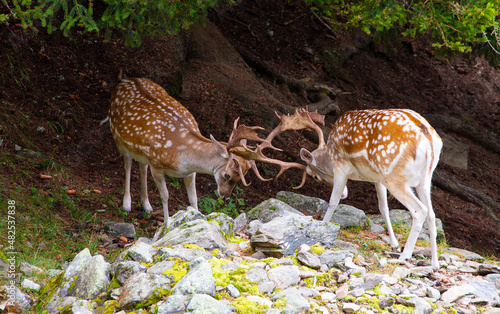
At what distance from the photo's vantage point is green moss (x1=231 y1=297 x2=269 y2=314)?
3.63 m

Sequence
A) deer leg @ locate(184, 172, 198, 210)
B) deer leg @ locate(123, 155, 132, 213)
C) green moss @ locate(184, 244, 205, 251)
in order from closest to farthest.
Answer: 1. green moss @ locate(184, 244, 205, 251)
2. deer leg @ locate(184, 172, 198, 210)
3. deer leg @ locate(123, 155, 132, 213)

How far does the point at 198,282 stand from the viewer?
3.77m

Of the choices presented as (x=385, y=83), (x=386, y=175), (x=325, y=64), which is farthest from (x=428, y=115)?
(x=386, y=175)

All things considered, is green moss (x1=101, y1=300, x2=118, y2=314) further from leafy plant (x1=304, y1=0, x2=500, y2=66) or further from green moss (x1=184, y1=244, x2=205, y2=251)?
leafy plant (x1=304, y1=0, x2=500, y2=66)

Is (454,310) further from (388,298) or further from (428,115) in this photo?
(428,115)

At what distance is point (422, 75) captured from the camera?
1426cm

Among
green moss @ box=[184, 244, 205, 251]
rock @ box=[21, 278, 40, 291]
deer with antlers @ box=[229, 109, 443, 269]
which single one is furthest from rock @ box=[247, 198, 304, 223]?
rock @ box=[21, 278, 40, 291]

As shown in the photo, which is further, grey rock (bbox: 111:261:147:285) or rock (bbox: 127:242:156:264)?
rock (bbox: 127:242:156:264)

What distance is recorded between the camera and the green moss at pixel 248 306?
3635 millimetres

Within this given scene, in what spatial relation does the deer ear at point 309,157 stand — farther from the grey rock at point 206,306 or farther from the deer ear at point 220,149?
the grey rock at point 206,306

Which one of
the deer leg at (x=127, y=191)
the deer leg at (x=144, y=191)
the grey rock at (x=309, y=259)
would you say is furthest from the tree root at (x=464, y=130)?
the grey rock at (x=309, y=259)

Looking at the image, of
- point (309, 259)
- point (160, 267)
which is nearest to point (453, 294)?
point (309, 259)

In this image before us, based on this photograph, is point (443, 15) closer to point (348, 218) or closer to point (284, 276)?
point (348, 218)

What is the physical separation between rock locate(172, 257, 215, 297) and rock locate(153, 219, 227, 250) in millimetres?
926
